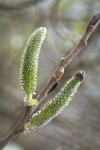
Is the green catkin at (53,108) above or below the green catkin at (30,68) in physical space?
below

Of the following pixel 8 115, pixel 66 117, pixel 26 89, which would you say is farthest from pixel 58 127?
pixel 26 89

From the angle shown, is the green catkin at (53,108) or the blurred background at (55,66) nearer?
the green catkin at (53,108)

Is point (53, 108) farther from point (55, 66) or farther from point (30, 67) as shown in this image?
point (55, 66)

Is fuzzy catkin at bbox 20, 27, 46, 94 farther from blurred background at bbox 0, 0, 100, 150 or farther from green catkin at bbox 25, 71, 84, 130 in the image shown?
blurred background at bbox 0, 0, 100, 150

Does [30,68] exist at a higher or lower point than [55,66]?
higher

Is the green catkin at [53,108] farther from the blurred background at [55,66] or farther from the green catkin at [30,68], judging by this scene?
the blurred background at [55,66]

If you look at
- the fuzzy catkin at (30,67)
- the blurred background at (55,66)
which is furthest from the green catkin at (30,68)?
the blurred background at (55,66)

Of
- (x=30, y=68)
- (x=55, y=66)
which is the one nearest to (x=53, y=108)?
(x=30, y=68)

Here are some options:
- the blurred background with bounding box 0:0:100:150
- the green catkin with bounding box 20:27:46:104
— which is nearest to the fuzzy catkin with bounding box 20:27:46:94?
Answer: the green catkin with bounding box 20:27:46:104

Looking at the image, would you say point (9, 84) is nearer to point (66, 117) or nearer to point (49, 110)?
point (66, 117)
